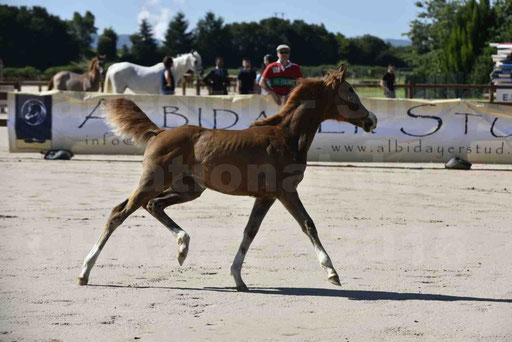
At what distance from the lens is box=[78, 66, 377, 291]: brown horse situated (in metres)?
7.07

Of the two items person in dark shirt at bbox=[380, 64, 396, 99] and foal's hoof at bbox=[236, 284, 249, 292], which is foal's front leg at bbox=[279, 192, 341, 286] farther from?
person in dark shirt at bbox=[380, 64, 396, 99]

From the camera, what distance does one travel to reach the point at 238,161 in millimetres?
7148

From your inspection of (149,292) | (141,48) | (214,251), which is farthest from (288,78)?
(141,48)

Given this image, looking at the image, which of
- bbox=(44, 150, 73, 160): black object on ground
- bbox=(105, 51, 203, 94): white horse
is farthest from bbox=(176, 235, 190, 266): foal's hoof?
bbox=(105, 51, 203, 94): white horse

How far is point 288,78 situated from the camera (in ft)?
48.7

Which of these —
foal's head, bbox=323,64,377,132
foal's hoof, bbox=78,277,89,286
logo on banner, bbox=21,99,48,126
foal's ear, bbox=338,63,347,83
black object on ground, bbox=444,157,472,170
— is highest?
foal's ear, bbox=338,63,347,83

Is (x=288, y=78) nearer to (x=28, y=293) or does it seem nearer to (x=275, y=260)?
(x=275, y=260)

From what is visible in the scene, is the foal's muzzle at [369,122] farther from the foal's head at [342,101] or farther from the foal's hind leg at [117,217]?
→ the foal's hind leg at [117,217]

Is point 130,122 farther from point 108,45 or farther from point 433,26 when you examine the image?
point 108,45

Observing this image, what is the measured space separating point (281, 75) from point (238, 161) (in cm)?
782

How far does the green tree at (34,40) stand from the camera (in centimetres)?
8894

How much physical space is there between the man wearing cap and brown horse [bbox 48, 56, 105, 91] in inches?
388

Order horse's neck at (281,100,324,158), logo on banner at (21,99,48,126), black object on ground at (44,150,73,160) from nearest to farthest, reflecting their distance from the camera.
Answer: horse's neck at (281,100,324,158), black object on ground at (44,150,73,160), logo on banner at (21,99,48,126)

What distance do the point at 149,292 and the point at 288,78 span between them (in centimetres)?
851
